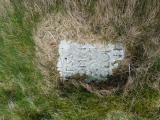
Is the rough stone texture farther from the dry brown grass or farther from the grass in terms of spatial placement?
the grass

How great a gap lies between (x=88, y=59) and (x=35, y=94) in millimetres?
707

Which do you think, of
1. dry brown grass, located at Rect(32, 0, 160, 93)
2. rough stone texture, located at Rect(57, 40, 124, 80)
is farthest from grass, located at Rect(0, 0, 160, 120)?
rough stone texture, located at Rect(57, 40, 124, 80)

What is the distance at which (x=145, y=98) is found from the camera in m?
4.18

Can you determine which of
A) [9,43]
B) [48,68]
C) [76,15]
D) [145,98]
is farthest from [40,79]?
[145,98]

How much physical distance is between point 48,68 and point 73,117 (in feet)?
1.99

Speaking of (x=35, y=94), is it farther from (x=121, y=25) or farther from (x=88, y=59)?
(x=121, y=25)

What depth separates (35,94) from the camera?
4277 mm

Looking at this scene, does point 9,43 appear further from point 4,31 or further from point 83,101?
point 83,101

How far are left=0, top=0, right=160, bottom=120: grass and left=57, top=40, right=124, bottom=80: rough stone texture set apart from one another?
0.74ft

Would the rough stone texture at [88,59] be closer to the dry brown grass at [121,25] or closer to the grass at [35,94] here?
the dry brown grass at [121,25]

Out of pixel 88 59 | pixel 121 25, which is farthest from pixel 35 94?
pixel 121 25

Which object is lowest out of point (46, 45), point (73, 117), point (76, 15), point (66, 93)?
point (73, 117)

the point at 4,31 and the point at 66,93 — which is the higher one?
the point at 4,31

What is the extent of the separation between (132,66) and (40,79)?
1.03 m
